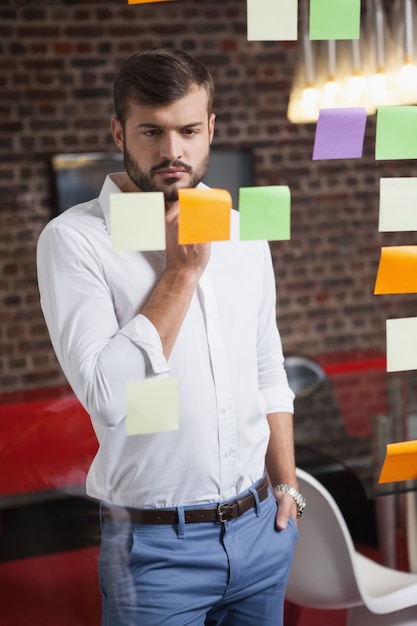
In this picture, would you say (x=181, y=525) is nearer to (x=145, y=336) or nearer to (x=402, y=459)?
(x=145, y=336)

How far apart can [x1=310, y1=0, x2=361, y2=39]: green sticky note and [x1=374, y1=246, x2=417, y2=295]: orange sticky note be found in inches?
13.9

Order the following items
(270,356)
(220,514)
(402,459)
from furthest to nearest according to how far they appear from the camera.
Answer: (402,459) → (270,356) → (220,514)

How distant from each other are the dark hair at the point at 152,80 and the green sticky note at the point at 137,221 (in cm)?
11

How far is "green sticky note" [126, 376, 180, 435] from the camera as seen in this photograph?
47.5 inches

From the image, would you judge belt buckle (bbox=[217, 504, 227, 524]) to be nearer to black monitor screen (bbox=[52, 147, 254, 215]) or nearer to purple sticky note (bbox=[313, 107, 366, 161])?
black monitor screen (bbox=[52, 147, 254, 215])

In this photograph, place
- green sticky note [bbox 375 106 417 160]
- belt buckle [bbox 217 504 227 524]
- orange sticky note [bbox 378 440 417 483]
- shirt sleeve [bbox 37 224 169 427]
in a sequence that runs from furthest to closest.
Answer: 1. orange sticky note [bbox 378 440 417 483]
2. green sticky note [bbox 375 106 417 160]
3. belt buckle [bbox 217 504 227 524]
4. shirt sleeve [bbox 37 224 169 427]

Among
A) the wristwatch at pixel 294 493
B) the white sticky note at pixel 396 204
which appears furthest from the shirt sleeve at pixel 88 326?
the white sticky note at pixel 396 204

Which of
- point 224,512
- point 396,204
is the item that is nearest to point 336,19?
point 396,204

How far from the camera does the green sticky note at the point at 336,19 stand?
130 cm

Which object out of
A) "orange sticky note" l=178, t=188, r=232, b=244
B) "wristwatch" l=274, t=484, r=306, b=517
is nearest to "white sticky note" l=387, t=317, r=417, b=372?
"wristwatch" l=274, t=484, r=306, b=517

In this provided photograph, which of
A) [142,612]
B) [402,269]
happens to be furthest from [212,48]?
[142,612]

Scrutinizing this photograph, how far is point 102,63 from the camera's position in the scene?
1.35m

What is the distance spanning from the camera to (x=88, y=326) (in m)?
1.14

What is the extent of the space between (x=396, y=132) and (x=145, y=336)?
53 centimetres
